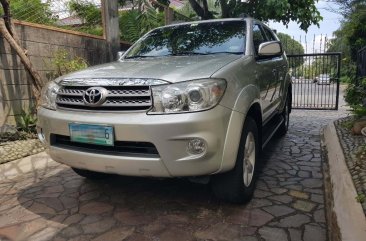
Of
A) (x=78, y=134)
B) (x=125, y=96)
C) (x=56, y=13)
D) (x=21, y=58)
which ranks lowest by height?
(x=78, y=134)

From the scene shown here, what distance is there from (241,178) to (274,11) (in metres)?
5.80

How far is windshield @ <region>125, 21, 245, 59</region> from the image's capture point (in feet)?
11.7

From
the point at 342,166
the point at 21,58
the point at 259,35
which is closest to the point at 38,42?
the point at 21,58

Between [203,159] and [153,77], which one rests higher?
[153,77]

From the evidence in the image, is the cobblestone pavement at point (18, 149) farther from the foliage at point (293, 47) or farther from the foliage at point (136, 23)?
the foliage at point (293, 47)

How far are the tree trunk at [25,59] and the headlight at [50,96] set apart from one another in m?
2.32

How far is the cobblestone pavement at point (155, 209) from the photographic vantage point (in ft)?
8.78

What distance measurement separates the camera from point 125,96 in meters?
2.60

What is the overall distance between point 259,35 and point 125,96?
7.49ft

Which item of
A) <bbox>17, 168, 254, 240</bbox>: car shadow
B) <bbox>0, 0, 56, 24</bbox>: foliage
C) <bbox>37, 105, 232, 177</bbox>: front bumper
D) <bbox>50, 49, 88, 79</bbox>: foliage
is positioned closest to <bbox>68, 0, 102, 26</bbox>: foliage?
<bbox>0, 0, 56, 24</bbox>: foliage

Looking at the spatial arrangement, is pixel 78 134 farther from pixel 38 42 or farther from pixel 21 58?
pixel 38 42

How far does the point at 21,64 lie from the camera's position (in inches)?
214

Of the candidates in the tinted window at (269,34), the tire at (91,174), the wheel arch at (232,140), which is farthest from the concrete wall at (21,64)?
the wheel arch at (232,140)

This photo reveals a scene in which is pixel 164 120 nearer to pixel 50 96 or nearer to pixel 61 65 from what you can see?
pixel 50 96
